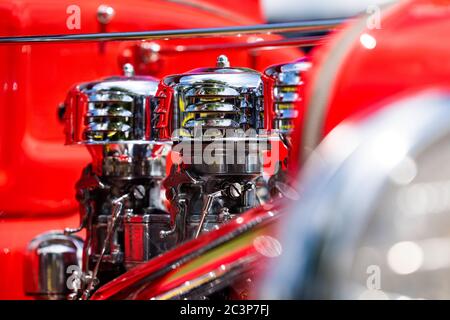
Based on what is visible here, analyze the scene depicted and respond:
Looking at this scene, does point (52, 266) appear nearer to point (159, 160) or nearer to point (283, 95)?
point (159, 160)

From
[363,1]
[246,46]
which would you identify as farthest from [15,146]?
[363,1]

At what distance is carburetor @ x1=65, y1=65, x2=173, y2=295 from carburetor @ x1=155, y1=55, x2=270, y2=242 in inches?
4.3

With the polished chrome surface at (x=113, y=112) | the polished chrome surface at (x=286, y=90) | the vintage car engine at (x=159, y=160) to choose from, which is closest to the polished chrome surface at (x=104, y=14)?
the vintage car engine at (x=159, y=160)

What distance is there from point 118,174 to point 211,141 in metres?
0.34

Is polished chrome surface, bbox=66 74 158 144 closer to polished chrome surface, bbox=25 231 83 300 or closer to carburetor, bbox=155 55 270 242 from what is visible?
carburetor, bbox=155 55 270 242

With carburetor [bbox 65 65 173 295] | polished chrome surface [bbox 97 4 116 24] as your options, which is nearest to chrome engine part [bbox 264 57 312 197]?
carburetor [bbox 65 65 173 295]

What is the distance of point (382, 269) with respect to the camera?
0.92 meters

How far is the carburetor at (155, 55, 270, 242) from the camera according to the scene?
1.49m

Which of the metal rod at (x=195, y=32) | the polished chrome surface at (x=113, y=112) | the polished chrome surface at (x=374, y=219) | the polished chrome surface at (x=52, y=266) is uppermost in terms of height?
the metal rod at (x=195, y=32)

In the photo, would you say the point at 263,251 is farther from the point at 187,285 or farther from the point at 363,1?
the point at 363,1

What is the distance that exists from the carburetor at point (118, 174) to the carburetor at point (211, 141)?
0.36 ft

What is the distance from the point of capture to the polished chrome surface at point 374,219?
85 cm

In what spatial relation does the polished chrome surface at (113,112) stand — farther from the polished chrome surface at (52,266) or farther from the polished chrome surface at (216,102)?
the polished chrome surface at (52,266)

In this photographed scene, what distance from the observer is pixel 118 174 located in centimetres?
177
